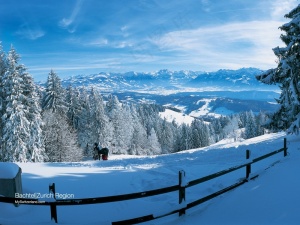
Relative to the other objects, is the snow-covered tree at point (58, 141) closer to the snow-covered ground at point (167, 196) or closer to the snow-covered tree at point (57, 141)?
the snow-covered tree at point (57, 141)

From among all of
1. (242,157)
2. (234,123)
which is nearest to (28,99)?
(242,157)

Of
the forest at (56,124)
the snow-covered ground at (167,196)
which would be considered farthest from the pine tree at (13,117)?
the snow-covered ground at (167,196)

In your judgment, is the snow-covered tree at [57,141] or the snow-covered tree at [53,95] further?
the snow-covered tree at [53,95]

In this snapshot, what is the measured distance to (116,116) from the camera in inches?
2736

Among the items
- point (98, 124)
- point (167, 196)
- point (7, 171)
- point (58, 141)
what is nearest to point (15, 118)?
point (58, 141)

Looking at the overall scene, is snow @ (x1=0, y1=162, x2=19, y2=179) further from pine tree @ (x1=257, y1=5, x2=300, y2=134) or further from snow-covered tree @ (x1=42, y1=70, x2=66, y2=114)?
snow-covered tree @ (x1=42, y1=70, x2=66, y2=114)

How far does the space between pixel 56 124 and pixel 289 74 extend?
34407 mm

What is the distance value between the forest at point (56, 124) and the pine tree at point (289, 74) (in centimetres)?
328

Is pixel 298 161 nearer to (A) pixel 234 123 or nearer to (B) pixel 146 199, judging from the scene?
(B) pixel 146 199

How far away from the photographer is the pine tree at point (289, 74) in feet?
63.2

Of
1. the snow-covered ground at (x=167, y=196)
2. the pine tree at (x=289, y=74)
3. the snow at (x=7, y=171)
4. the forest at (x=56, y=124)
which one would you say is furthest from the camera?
the forest at (x=56, y=124)

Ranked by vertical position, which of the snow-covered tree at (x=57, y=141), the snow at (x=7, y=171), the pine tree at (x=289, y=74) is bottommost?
the snow-covered tree at (x=57, y=141)

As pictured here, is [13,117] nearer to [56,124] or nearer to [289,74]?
[56,124]

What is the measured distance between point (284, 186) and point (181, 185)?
4.79 meters
